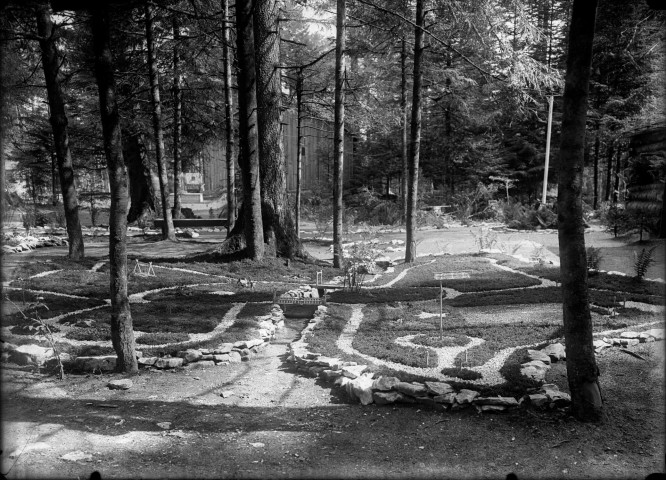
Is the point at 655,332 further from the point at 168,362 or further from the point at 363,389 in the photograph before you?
the point at 168,362

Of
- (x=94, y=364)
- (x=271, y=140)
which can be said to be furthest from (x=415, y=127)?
(x=94, y=364)

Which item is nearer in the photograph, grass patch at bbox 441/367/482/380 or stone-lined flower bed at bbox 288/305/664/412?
stone-lined flower bed at bbox 288/305/664/412

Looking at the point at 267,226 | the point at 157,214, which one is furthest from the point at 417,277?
the point at 157,214

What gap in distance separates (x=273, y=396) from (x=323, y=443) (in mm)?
1583

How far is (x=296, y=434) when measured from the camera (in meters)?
5.01

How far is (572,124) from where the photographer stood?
4.97 m

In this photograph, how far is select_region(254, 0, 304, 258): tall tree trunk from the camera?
49.9ft

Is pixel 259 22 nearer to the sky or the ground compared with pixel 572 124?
nearer to the sky

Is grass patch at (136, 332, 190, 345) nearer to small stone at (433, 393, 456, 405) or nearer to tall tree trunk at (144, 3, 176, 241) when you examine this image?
small stone at (433, 393, 456, 405)

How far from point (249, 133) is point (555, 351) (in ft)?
31.5

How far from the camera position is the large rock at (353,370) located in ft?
21.3

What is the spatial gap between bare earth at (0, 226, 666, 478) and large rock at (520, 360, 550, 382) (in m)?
0.17

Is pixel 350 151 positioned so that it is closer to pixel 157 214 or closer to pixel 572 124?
pixel 157 214

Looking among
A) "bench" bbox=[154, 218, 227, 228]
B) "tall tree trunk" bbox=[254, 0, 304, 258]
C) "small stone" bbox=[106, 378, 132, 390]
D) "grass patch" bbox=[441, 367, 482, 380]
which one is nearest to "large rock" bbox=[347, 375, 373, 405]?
"grass patch" bbox=[441, 367, 482, 380]
